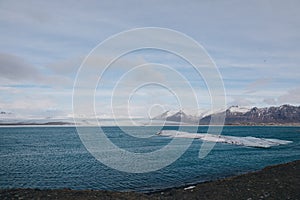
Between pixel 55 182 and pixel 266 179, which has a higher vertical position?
pixel 266 179

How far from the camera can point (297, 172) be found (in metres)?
21.8

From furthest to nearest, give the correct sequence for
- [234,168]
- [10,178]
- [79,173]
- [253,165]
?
[253,165] → [234,168] → [79,173] → [10,178]

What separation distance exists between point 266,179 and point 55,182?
1881cm

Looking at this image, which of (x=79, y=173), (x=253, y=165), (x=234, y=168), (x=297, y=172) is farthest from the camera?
(x=253, y=165)

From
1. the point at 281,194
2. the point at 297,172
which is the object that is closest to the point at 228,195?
the point at 281,194

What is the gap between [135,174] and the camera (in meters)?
A: 31.7

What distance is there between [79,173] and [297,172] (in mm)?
21835

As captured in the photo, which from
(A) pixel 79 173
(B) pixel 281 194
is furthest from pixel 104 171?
(B) pixel 281 194

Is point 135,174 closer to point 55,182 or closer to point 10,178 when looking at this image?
point 55,182

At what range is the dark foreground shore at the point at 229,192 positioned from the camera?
15664 millimetres

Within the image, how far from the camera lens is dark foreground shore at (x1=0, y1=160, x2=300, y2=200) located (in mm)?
15664

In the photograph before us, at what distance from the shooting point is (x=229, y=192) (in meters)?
17.4

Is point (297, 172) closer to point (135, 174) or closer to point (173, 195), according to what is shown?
point (173, 195)

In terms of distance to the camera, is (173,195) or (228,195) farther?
(173,195)
